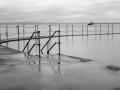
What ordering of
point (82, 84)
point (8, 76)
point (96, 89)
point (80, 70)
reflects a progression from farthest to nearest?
1. point (80, 70)
2. point (8, 76)
3. point (82, 84)
4. point (96, 89)

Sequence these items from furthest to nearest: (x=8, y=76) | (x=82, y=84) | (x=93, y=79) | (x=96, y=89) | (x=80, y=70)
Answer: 1. (x=80, y=70)
2. (x=8, y=76)
3. (x=93, y=79)
4. (x=82, y=84)
5. (x=96, y=89)

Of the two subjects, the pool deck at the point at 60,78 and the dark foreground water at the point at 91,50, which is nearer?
the pool deck at the point at 60,78

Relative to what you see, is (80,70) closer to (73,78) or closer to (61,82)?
(73,78)

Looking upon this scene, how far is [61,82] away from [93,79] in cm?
76

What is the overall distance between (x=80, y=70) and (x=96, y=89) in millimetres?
1450

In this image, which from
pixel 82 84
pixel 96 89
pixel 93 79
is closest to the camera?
pixel 96 89

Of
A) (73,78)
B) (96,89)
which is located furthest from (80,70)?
(96,89)

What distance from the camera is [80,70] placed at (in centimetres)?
487

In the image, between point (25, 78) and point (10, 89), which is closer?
point (10, 89)

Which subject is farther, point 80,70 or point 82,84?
point 80,70

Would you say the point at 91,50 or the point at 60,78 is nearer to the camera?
the point at 60,78

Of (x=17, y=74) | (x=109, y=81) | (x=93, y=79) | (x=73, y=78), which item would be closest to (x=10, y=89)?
(x=17, y=74)

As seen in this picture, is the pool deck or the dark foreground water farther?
the dark foreground water

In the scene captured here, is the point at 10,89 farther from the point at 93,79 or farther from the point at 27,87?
the point at 93,79
